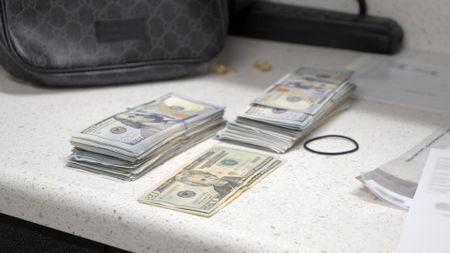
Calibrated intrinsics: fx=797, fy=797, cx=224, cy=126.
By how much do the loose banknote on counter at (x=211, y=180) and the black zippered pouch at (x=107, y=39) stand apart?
298mm

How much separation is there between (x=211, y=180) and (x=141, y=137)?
12 cm

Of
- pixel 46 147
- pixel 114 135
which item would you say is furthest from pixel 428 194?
pixel 46 147

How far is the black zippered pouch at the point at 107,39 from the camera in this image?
1245 mm

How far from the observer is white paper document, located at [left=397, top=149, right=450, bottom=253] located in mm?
820

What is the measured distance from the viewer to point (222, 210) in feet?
2.97

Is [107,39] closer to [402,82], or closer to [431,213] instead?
[402,82]

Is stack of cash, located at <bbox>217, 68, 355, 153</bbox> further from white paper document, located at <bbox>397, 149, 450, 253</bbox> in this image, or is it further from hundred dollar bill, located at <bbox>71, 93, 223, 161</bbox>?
white paper document, located at <bbox>397, 149, 450, 253</bbox>

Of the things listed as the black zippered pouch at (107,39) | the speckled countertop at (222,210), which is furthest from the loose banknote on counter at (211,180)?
the black zippered pouch at (107,39)

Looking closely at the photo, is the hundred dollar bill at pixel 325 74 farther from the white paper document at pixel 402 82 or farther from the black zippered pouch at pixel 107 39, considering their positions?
the black zippered pouch at pixel 107 39

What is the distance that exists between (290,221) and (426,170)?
209 millimetres

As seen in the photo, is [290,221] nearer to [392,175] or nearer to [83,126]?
[392,175]

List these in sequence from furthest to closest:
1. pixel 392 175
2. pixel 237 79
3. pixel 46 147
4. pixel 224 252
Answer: pixel 237 79 < pixel 46 147 < pixel 392 175 < pixel 224 252

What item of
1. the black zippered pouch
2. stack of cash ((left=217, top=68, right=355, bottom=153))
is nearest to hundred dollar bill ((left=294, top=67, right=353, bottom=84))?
stack of cash ((left=217, top=68, right=355, bottom=153))

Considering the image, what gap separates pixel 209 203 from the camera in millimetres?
915
